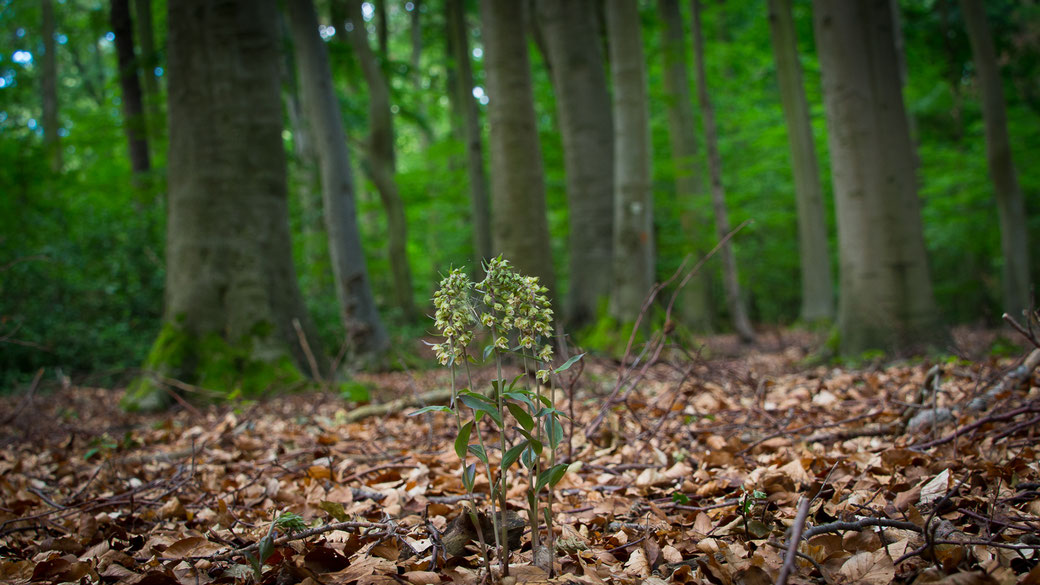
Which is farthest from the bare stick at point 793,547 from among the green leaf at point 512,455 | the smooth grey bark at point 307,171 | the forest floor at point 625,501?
the smooth grey bark at point 307,171

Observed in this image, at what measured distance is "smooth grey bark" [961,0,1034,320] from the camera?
9.07m

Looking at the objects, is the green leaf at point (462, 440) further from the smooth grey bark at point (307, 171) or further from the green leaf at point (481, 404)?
the smooth grey bark at point (307, 171)

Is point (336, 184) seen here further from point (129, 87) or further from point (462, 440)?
point (462, 440)

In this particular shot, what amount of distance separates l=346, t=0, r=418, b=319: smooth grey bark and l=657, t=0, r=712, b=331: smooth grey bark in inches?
216

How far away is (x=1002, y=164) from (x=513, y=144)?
7.14 m

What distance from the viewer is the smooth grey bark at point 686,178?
11828 mm

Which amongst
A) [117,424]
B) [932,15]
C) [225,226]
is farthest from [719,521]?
[932,15]

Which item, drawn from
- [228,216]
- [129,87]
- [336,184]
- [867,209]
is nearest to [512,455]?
[228,216]

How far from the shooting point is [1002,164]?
30.0ft

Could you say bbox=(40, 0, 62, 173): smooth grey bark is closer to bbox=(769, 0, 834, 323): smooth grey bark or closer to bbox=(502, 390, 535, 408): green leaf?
bbox=(769, 0, 834, 323): smooth grey bark

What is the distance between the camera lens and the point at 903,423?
104 inches

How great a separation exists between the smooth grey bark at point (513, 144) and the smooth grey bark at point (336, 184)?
7.49ft

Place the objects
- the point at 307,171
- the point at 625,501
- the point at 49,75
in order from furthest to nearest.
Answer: the point at 49,75
the point at 307,171
the point at 625,501

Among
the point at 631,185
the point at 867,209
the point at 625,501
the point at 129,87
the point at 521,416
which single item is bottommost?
the point at 625,501
